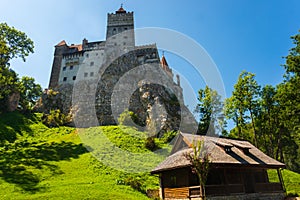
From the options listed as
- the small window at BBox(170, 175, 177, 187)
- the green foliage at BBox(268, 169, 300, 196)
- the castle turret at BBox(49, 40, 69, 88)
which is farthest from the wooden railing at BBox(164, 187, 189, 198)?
the castle turret at BBox(49, 40, 69, 88)

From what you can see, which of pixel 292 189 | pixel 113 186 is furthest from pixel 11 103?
pixel 292 189

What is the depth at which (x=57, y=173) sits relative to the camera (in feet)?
84.8

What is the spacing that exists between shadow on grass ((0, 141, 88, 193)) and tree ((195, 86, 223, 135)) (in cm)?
2720

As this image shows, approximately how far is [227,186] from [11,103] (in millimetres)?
56672

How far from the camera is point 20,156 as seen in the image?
101 ft

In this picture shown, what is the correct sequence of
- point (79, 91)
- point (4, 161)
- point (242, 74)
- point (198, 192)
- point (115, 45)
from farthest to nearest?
1. point (115, 45)
2. point (79, 91)
3. point (242, 74)
4. point (4, 161)
5. point (198, 192)

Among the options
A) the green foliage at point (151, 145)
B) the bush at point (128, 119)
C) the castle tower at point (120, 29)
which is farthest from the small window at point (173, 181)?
the castle tower at point (120, 29)

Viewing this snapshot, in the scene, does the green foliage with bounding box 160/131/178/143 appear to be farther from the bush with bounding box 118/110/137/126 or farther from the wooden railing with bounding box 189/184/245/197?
the wooden railing with bounding box 189/184/245/197

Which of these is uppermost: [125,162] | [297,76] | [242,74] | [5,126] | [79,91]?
[79,91]

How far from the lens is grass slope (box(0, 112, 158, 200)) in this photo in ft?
66.2

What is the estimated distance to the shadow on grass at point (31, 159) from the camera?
76.6 feet

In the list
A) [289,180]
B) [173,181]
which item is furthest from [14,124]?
[289,180]

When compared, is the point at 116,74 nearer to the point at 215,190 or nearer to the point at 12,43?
the point at 12,43

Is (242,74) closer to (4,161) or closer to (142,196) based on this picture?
(142,196)
